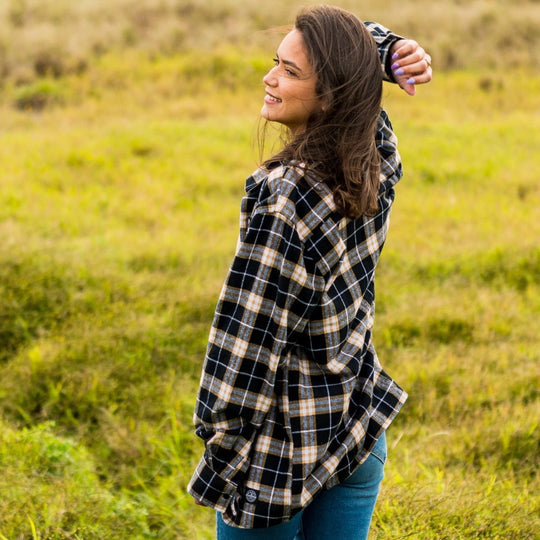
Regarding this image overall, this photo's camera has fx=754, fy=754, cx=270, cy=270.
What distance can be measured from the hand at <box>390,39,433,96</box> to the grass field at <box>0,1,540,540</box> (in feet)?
4.95

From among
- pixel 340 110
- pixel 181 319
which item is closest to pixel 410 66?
pixel 340 110

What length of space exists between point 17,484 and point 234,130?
6.96m

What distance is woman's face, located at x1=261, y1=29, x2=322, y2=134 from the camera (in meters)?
1.73

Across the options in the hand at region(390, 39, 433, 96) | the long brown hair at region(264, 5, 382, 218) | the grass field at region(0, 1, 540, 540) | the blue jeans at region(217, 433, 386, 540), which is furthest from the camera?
the grass field at region(0, 1, 540, 540)

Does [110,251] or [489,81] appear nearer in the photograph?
[110,251]

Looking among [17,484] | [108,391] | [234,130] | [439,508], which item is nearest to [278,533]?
[439,508]

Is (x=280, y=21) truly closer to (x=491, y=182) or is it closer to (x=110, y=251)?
(x=491, y=182)

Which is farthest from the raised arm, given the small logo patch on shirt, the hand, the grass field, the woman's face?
the grass field

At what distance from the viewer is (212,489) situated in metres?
1.68

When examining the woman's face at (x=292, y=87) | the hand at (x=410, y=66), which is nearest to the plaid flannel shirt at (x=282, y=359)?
the woman's face at (x=292, y=87)

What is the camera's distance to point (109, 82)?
1159 cm

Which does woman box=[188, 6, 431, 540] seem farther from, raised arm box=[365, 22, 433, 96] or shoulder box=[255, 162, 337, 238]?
raised arm box=[365, 22, 433, 96]

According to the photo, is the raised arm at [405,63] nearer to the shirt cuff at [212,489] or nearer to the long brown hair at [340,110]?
the long brown hair at [340,110]

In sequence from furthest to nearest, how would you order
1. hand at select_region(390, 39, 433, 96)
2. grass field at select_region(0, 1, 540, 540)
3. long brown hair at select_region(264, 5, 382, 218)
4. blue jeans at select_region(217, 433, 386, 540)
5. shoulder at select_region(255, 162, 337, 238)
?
grass field at select_region(0, 1, 540, 540), hand at select_region(390, 39, 433, 96), blue jeans at select_region(217, 433, 386, 540), long brown hair at select_region(264, 5, 382, 218), shoulder at select_region(255, 162, 337, 238)
